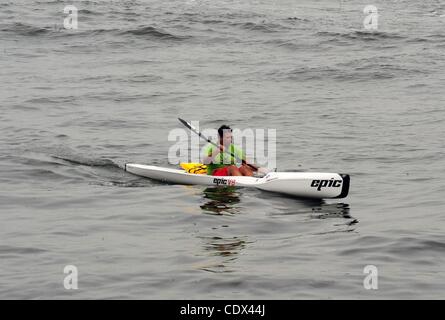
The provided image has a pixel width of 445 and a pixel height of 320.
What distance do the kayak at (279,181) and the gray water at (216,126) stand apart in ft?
0.68

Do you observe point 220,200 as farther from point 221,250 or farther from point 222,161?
point 221,250

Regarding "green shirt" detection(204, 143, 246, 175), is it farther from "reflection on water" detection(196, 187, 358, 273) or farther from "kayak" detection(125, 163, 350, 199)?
"reflection on water" detection(196, 187, 358, 273)

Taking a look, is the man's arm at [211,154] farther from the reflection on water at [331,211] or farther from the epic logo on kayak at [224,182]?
the reflection on water at [331,211]

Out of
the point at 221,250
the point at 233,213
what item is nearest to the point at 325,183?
the point at 233,213

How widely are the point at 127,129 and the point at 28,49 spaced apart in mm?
10740

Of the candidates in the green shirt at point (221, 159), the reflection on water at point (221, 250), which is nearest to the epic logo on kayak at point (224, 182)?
the green shirt at point (221, 159)

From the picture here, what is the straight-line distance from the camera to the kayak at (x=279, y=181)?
14.3m

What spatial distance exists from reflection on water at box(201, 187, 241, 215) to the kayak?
200 mm

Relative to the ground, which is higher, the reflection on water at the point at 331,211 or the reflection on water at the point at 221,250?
the reflection on water at the point at 331,211

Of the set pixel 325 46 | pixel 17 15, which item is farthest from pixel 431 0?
pixel 17 15

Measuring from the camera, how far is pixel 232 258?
1112 centimetres

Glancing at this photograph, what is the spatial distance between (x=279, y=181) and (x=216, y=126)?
6.86 m

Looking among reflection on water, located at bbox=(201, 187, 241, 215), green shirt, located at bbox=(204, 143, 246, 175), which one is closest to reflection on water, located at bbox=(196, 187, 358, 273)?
reflection on water, located at bbox=(201, 187, 241, 215)

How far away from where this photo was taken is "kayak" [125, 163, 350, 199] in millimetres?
14312
